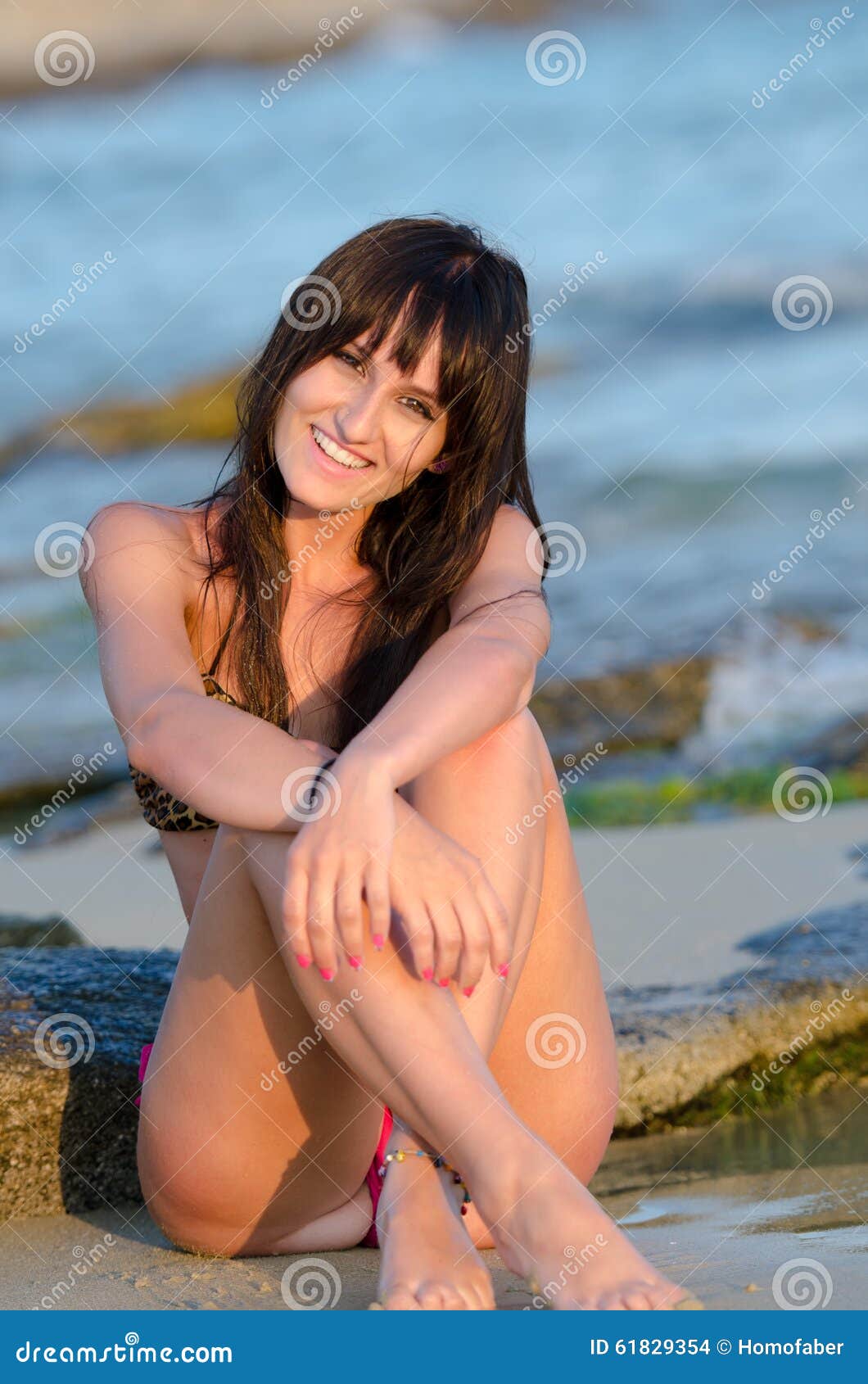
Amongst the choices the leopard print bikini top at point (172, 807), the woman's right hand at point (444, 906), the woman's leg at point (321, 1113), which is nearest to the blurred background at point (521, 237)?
the leopard print bikini top at point (172, 807)

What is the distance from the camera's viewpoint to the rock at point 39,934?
3758mm

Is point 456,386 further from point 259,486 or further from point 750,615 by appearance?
point 750,615

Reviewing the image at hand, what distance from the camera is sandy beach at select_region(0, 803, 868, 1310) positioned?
197 cm

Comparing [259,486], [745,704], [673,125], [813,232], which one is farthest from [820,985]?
[673,125]

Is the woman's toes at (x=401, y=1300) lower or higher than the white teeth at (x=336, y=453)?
lower

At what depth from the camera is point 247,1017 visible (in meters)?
2.13

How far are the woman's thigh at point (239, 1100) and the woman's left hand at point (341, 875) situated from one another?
0.19m

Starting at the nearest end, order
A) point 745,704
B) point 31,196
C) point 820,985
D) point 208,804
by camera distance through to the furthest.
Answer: point 208,804
point 820,985
point 745,704
point 31,196

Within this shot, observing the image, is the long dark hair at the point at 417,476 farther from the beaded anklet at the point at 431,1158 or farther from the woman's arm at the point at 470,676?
the beaded anklet at the point at 431,1158

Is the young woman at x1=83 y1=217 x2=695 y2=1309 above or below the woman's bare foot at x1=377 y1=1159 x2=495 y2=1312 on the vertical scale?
above

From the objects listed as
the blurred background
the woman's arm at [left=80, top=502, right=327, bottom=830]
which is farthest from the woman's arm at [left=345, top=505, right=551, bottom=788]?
the blurred background

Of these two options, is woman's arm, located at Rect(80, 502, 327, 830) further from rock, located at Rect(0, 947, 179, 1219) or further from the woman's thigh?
rock, located at Rect(0, 947, 179, 1219)

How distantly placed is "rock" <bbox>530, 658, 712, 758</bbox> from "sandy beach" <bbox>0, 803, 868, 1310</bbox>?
6.09ft

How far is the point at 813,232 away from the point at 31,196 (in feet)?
26.0
